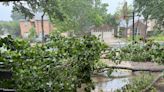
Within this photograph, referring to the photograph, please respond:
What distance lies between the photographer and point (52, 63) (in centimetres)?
241

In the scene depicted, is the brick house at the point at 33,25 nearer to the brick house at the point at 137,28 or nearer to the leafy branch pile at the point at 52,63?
the brick house at the point at 137,28

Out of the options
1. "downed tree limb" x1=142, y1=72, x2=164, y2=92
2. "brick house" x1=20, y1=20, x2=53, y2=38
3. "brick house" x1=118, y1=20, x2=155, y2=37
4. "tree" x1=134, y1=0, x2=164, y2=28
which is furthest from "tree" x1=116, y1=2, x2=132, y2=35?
"downed tree limb" x1=142, y1=72, x2=164, y2=92

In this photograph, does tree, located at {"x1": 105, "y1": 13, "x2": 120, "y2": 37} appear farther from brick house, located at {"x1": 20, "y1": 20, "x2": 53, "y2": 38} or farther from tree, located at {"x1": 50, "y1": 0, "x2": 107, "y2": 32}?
brick house, located at {"x1": 20, "y1": 20, "x2": 53, "y2": 38}


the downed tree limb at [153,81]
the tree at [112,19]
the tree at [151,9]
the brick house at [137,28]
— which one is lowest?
the downed tree limb at [153,81]

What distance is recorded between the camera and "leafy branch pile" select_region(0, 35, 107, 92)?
168 cm

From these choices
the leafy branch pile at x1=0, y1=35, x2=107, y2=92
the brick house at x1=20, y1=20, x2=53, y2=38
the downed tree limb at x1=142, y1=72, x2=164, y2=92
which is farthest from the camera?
the brick house at x1=20, y1=20, x2=53, y2=38

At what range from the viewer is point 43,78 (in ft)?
7.39

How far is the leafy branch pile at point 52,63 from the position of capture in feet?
5.50

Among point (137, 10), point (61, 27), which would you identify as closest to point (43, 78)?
point (61, 27)

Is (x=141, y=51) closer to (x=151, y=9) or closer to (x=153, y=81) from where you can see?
(x=153, y=81)

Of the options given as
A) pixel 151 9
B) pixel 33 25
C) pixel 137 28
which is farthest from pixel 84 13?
pixel 151 9

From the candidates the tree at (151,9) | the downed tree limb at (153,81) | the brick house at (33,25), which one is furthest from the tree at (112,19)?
the downed tree limb at (153,81)

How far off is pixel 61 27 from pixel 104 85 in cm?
829

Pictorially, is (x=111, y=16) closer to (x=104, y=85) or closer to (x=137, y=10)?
(x=137, y=10)
